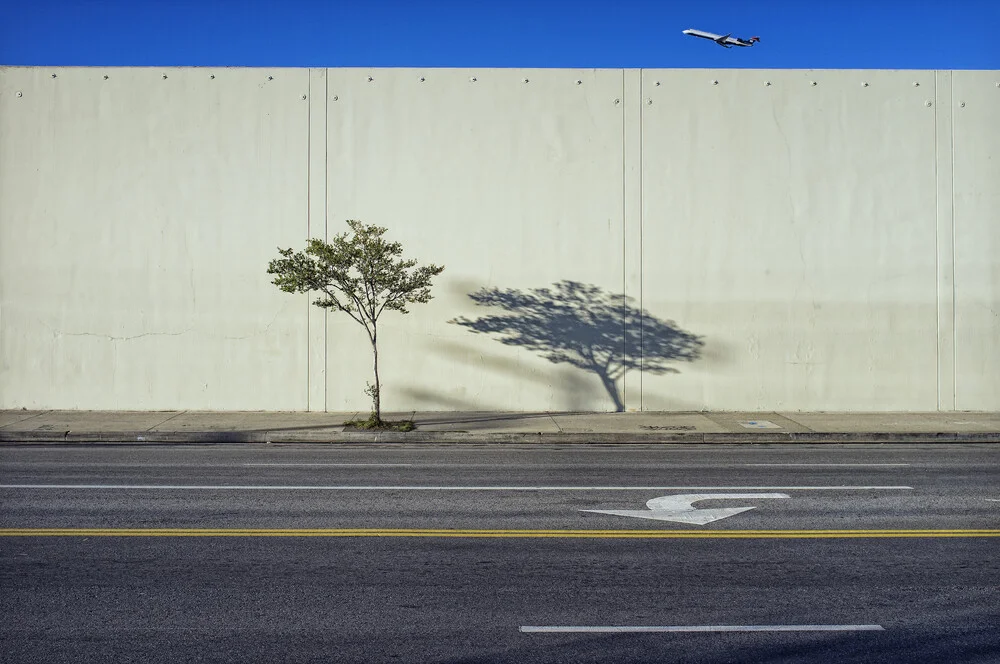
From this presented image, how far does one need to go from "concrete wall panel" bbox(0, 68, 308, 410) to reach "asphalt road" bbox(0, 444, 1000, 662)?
7126 millimetres

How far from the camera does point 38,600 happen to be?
5691mm

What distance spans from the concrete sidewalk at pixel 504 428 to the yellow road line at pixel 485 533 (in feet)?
23.2

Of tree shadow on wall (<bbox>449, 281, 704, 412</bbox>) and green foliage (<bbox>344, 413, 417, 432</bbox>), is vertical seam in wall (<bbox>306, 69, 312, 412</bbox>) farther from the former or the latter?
tree shadow on wall (<bbox>449, 281, 704, 412</bbox>)

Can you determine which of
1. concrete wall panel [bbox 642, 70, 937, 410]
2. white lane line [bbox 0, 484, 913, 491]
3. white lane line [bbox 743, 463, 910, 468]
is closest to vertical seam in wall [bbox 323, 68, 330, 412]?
concrete wall panel [bbox 642, 70, 937, 410]

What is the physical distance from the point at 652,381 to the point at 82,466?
446 inches

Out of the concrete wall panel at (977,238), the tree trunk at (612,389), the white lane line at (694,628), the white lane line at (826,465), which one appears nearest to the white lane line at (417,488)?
the white lane line at (826,465)

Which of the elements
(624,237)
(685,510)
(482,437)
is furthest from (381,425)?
(685,510)

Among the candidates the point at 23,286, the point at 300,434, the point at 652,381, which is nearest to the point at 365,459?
the point at 300,434

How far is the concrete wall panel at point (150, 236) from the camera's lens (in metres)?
18.2

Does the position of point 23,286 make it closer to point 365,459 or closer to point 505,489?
point 365,459

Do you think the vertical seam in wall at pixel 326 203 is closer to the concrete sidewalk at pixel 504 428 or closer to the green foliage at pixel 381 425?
the concrete sidewalk at pixel 504 428

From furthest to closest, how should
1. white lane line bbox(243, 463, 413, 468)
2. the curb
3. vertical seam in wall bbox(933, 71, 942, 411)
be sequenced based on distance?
vertical seam in wall bbox(933, 71, 942, 411)
the curb
white lane line bbox(243, 463, 413, 468)

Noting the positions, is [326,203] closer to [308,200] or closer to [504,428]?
[308,200]

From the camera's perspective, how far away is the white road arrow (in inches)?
325
